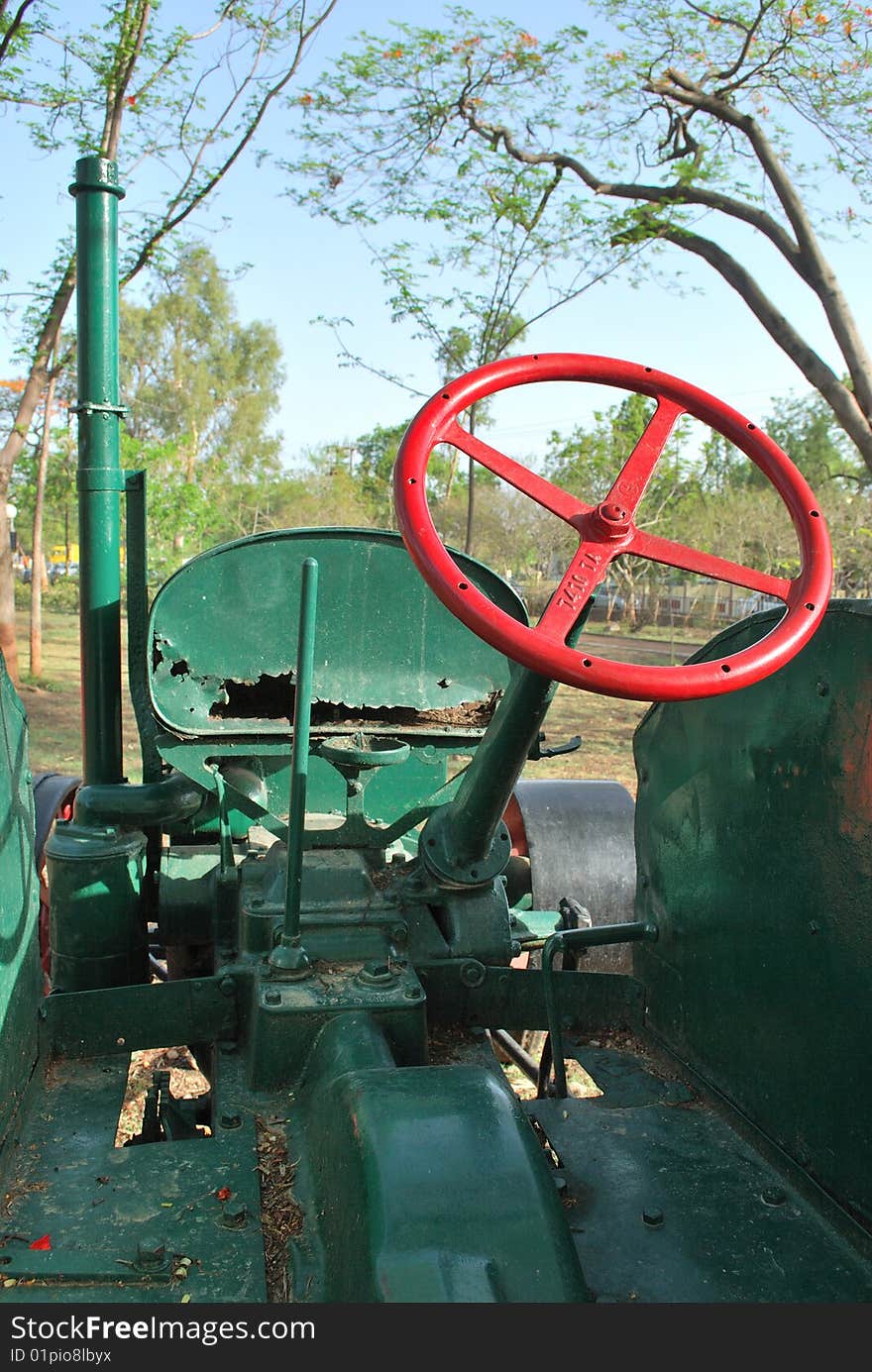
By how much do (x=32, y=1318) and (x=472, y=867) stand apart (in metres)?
1.32

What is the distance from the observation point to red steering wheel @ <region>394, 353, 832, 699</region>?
1.55 m

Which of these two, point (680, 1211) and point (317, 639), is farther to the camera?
point (317, 639)

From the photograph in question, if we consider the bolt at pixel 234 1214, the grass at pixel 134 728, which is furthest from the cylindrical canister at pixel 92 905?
the grass at pixel 134 728

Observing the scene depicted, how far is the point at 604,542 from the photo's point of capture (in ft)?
5.70

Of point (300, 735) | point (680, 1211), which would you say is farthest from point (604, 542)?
point (680, 1211)

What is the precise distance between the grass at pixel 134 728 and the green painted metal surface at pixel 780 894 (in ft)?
12.7

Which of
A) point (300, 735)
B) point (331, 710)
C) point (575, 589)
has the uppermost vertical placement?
point (575, 589)

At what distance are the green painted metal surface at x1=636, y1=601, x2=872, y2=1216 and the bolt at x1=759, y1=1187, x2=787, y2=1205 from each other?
0.25 feet

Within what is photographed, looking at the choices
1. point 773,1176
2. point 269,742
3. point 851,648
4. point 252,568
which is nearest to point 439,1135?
point 773,1176

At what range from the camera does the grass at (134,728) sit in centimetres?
953

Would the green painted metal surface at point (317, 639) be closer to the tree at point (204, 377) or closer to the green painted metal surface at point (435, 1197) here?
the green painted metal surface at point (435, 1197)

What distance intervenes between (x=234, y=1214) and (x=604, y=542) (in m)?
1.22

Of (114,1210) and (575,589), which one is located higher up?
(575,589)

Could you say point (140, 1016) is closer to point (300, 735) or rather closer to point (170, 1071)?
point (300, 735)
